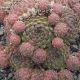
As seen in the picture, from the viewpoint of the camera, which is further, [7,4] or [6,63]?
[7,4]

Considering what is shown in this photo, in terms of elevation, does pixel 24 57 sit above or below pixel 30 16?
below

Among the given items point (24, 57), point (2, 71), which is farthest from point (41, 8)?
point (2, 71)

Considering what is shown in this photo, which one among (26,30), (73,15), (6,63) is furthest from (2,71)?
(73,15)

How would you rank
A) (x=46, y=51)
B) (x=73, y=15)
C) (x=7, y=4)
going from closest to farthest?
(x=46, y=51) → (x=73, y=15) → (x=7, y=4)

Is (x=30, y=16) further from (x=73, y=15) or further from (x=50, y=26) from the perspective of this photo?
(x=73, y=15)

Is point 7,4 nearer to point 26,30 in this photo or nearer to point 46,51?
point 26,30

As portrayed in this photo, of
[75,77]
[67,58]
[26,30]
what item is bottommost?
[75,77]

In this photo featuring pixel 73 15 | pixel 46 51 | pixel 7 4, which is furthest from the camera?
pixel 7 4
